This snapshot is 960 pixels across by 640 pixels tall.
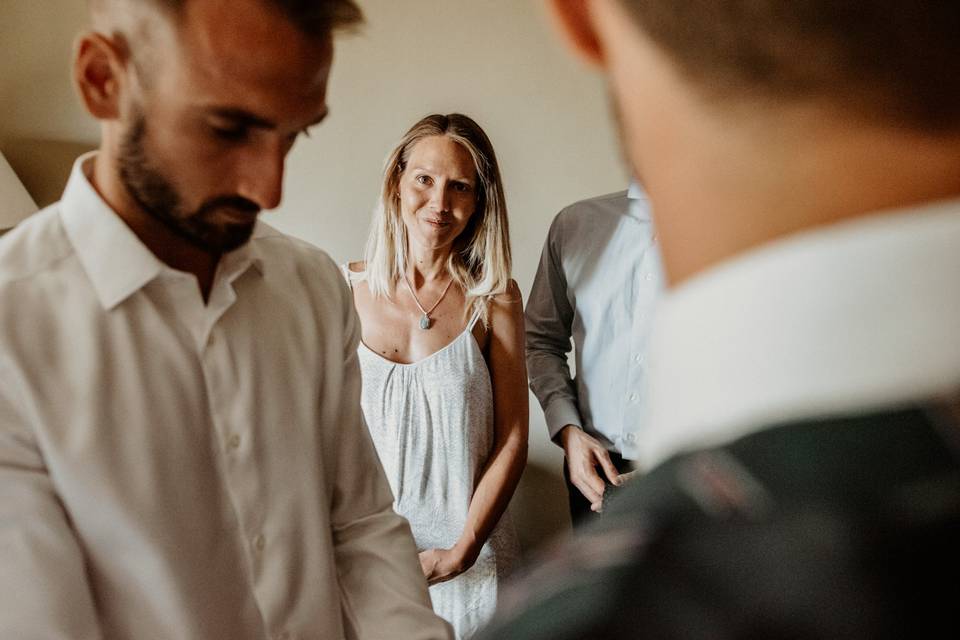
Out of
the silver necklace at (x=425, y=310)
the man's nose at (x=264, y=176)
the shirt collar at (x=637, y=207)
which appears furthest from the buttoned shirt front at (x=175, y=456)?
the shirt collar at (x=637, y=207)

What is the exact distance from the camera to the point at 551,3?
26 cm

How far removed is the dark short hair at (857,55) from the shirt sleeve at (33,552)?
530 mm

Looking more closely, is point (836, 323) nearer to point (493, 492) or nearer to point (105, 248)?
point (105, 248)

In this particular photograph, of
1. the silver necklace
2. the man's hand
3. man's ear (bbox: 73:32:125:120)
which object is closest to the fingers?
the man's hand

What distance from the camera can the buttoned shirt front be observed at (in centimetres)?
54

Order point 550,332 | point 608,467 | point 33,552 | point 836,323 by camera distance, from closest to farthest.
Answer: point 836,323 < point 33,552 < point 608,467 < point 550,332

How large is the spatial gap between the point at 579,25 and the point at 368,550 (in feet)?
1.91

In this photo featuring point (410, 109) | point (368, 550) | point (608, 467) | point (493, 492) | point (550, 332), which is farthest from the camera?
point (410, 109)

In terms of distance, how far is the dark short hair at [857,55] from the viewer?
201 millimetres

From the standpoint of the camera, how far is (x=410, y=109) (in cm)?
176

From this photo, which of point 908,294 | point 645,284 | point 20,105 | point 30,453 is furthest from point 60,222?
point 20,105

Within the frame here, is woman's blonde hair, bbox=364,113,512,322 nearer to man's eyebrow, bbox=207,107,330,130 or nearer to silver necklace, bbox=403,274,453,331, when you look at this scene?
silver necklace, bbox=403,274,453,331

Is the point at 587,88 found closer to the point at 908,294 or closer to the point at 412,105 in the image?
the point at 412,105

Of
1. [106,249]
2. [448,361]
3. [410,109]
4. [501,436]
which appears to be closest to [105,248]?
[106,249]
